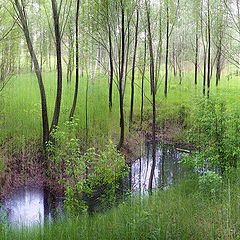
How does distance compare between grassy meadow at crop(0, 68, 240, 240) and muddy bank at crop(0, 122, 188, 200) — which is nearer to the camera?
grassy meadow at crop(0, 68, 240, 240)

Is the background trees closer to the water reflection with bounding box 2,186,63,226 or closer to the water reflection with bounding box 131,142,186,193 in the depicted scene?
the water reflection with bounding box 131,142,186,193

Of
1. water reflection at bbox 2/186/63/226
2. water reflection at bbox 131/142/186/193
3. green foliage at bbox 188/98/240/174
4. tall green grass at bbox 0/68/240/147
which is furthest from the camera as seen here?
tall green grass at bbox 0/68/240/147

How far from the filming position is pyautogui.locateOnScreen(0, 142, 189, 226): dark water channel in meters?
5.34

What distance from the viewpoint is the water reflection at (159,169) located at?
7.02 metres

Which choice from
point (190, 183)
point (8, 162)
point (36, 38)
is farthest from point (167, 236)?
point (36, 38)

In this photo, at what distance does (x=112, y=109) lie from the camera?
11.1 meters

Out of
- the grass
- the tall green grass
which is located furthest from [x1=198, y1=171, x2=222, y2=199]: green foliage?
the tall green grass

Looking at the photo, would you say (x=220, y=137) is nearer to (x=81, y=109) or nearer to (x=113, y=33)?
(x=81, y=109)

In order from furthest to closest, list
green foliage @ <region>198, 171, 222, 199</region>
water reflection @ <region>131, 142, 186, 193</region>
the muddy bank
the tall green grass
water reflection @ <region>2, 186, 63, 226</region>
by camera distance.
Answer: the tall green grass
water reflection @ <region>131, 142, 186, 193</region>
the muddy bank
water reflection @ <region>2, 186, 63, 226</region>
green foliage @ <region>198, 171, 222, 199</region>

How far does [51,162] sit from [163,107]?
8.01 metres

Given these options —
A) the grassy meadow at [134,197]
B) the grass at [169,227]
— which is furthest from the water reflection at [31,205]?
the grass at [169,227]

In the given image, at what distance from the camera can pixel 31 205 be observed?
18.9ft

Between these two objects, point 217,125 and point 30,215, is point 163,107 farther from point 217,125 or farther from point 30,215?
point 30,215

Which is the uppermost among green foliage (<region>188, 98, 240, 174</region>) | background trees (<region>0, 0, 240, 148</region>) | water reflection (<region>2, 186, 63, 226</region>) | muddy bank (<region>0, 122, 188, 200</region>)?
background trees (<region>0, 0, 240, 148</region>)
